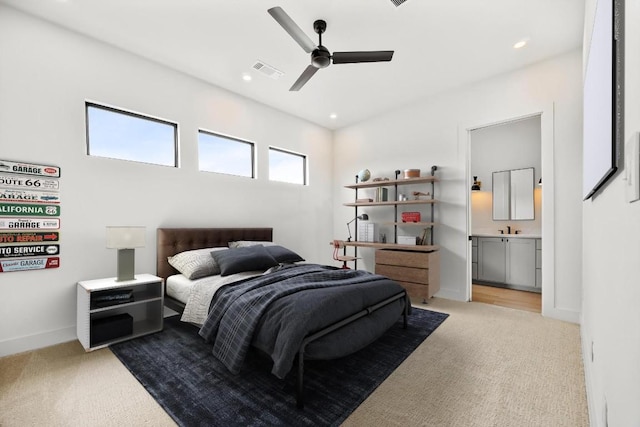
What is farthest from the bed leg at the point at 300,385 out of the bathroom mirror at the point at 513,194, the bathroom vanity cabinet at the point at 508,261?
the bathroom mirror at the point at 513,194

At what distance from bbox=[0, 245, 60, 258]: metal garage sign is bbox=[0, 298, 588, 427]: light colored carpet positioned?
897 mm

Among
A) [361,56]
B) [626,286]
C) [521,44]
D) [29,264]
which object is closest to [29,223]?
[29,264]

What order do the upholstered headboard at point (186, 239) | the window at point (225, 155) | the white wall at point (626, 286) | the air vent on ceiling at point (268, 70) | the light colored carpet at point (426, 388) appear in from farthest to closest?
the window at point (225, 155) < the air vent on ceiling at point (268, 70) < the upholstered headboard at point (186, 239) < the light colored carpet at point (426, 388) < the white wall at point (626, 286)

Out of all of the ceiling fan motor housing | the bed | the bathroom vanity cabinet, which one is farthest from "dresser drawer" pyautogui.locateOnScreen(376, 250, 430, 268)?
the ceiling fan motor housing

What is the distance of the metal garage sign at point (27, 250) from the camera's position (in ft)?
8.46

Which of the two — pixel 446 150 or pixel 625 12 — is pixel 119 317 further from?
pixel 446 150

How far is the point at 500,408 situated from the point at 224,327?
1976 millimetres

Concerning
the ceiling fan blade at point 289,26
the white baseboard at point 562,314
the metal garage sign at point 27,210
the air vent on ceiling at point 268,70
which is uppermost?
the air vent on ceiling at point 268,70

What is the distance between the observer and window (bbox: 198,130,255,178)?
4.14m

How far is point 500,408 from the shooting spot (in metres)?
1.85

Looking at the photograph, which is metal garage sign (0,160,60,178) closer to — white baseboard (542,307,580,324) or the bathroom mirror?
white baseboard (542,307,580,324)

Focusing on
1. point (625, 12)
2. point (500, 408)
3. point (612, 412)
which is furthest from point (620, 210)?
point (500, 408)

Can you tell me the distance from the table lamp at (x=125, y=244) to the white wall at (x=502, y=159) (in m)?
5.30

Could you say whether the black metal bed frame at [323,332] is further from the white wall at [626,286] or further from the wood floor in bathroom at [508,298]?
the wood floor in bathroom at [508,298]
